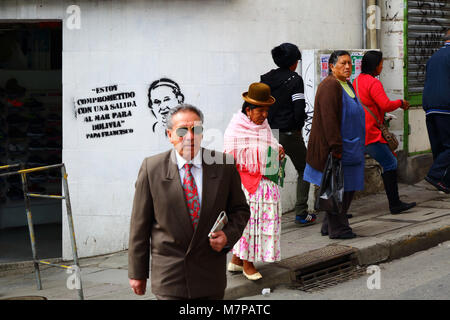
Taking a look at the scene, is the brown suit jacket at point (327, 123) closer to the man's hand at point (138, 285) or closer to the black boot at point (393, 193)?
the black boot at point (393, 193)

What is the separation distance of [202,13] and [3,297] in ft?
13.1

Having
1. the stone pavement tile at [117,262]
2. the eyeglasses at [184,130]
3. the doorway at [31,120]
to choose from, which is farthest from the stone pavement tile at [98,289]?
the doorway at [31,120]

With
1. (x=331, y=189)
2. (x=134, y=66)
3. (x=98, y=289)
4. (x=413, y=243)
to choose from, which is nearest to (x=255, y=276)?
(x=331, y=189)

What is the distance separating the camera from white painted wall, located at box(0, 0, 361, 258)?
7852mm

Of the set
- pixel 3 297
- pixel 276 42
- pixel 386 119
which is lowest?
pixel 3 297

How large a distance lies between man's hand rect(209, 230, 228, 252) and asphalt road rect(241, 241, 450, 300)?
2103mm

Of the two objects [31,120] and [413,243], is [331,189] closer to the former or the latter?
[413,243]

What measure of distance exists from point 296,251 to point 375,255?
78 cm

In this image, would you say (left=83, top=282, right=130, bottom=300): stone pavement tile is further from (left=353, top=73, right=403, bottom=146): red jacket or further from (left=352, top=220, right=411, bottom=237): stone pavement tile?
(left=353, top=73, right=403, bottom=146): red jacket

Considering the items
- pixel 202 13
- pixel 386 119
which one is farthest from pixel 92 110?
pixel 386 119

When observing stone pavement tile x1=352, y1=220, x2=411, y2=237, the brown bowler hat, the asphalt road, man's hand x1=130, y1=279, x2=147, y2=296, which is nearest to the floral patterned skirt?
the asphalt road

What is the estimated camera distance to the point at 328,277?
6.02m

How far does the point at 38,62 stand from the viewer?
10164 mm
